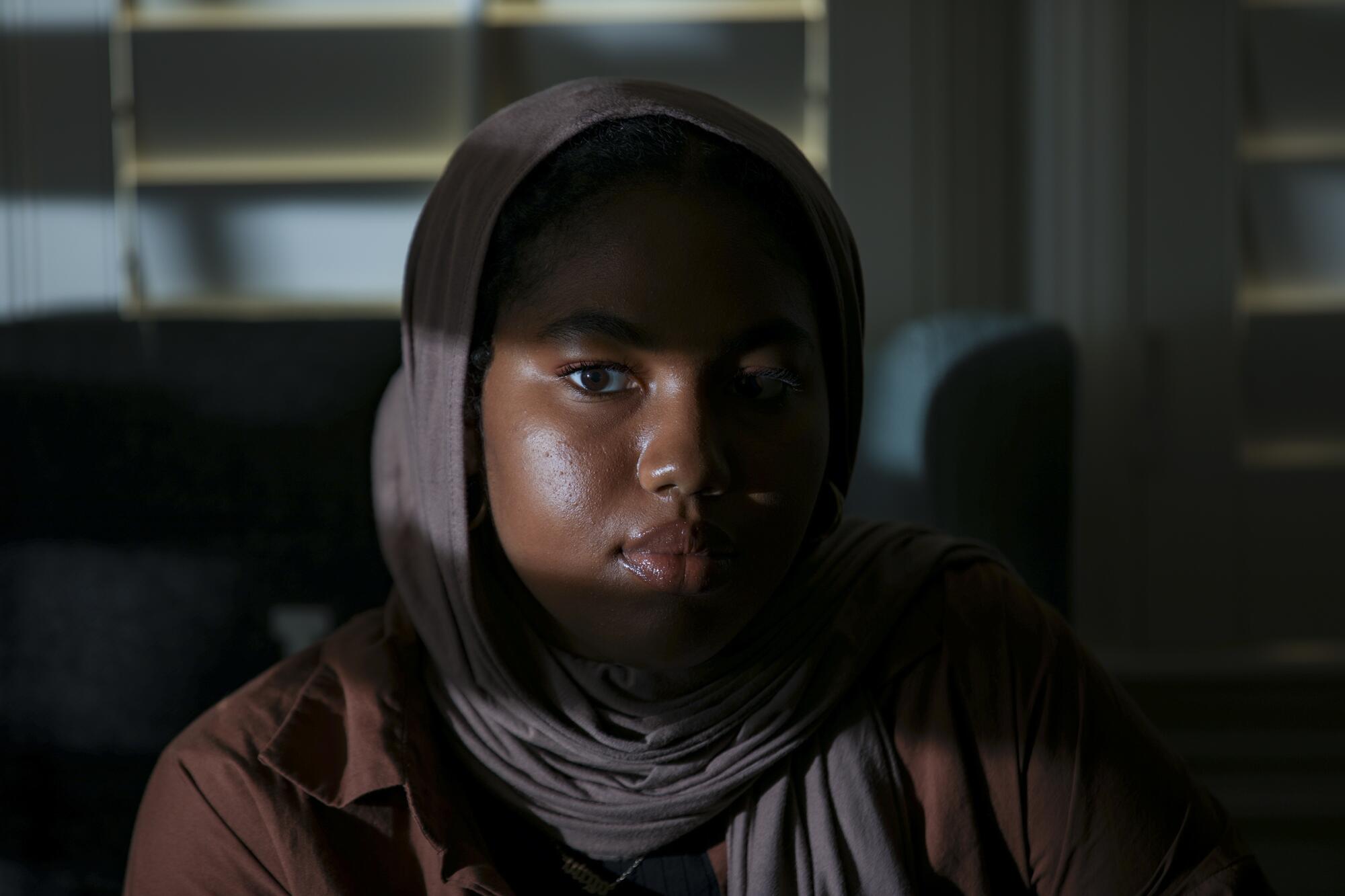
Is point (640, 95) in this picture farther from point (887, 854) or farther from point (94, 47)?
point (94, 47)

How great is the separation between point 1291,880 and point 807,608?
1.75 meters

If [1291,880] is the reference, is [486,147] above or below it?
above

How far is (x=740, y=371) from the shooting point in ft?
2.62

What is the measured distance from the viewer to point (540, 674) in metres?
0.91

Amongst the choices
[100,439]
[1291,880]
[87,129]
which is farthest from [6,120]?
[1291,880]

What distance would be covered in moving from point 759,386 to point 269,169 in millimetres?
1496

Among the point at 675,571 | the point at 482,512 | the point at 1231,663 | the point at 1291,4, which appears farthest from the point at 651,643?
the point at 1291,4

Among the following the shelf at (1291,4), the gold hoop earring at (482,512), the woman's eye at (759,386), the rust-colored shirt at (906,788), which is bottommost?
the rust-colored shirt at (906,788)

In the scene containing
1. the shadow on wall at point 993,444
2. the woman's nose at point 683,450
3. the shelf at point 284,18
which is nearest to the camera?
the woman's nose at point 683,450

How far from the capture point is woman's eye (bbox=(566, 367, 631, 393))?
0.79m

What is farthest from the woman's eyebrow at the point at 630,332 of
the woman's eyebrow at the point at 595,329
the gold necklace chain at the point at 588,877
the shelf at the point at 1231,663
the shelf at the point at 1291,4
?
the shelf at the point at 1291,4

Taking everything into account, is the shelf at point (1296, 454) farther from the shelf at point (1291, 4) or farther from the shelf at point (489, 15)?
the shelf at point (489, 15)

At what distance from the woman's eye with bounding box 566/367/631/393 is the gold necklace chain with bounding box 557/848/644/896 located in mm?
375

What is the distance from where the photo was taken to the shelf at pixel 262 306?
6.62 ft
